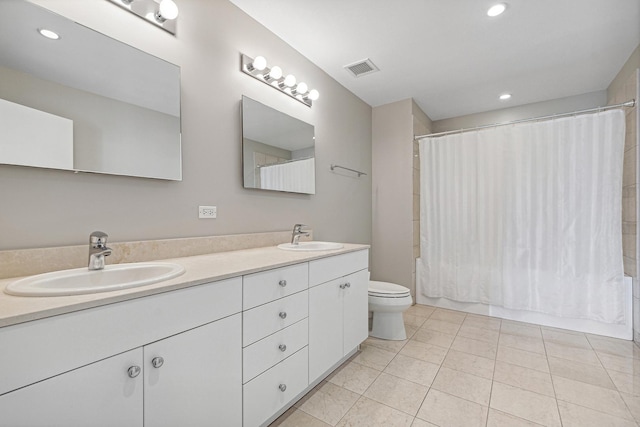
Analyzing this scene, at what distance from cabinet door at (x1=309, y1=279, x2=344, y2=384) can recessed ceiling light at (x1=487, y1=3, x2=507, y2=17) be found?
6.56 ft

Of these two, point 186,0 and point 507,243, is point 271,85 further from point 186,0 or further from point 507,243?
point 507,243

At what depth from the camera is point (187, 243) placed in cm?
149

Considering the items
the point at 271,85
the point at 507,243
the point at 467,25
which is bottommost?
the point at 507,243

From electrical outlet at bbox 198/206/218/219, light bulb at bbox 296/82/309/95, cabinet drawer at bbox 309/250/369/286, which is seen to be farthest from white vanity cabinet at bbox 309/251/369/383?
light bulb at bbox 296/82/309/95

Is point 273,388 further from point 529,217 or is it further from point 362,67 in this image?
point 529,217

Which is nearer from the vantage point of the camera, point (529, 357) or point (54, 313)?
point (54, 313)

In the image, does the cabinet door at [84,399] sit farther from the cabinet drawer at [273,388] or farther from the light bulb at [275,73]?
the light bulb at [275,73]

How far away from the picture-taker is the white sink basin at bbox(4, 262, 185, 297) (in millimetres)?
766

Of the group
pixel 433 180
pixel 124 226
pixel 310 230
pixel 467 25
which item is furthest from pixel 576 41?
pixel 124 226

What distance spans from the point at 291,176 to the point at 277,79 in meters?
0.72

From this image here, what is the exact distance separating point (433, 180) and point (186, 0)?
2768 millimetres

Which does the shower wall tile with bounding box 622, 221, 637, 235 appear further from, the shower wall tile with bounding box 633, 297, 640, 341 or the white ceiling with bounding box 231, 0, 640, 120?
the white ceiling with bounding box 231, 0, 640, 120

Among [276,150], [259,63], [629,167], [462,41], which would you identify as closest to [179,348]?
[276,150]

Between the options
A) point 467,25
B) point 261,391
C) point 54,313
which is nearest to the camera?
point 54,313
